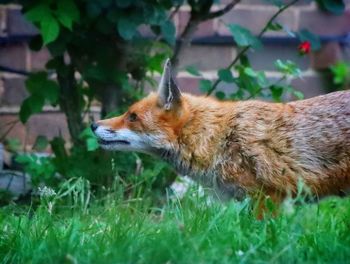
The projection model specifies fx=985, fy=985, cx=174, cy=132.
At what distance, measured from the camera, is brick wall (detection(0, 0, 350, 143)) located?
7.38 meters

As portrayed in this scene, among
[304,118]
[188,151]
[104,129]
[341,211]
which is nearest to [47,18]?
[104,129]

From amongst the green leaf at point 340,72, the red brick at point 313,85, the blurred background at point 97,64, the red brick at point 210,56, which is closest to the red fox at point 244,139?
the blurred background at point 97,64

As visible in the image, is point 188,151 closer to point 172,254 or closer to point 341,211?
point 341,211

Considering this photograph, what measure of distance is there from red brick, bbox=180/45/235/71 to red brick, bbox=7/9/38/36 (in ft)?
4.33

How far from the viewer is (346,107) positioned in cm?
539

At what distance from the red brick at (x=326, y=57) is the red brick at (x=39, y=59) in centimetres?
245

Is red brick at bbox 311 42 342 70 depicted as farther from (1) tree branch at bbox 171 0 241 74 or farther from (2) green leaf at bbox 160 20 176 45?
(2) green leaf at bbox 160 20 176 45

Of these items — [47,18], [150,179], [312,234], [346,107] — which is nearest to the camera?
[312,234]

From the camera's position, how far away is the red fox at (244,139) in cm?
526

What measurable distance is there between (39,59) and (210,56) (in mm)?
1407

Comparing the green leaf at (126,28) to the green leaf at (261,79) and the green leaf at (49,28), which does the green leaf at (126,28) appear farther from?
the green leaf at (261,79)

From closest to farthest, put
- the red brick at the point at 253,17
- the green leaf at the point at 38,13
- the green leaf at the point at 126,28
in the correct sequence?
the green leaf at the point at 38,13
the green leaf at the point at 126,28
the red brick at the point at 253,17

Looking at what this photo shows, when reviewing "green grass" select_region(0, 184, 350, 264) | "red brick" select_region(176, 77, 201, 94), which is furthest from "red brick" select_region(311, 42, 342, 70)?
"green grass" select_region(0, 184, 350, 264)

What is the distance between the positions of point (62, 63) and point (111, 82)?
35 centimetres
